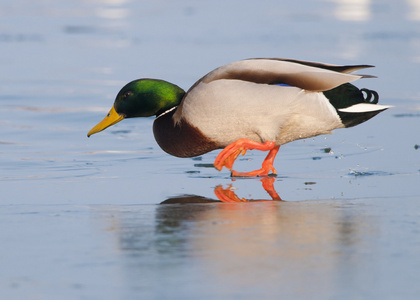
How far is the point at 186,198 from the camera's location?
4.69 m

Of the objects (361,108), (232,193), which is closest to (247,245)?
(232,193)

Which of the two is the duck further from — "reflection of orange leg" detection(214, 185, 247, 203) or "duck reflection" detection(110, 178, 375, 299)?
"duck reflection" detection(110, 178, 375, 299)

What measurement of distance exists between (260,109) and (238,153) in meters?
0.34

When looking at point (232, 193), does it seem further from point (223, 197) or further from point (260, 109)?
point (260, 109)

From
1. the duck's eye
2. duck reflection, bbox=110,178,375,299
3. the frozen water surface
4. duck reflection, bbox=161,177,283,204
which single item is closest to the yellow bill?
the duck's eye

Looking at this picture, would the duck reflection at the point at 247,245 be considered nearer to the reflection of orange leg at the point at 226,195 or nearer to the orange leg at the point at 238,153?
the reflection of orange leg at the point at 226,195

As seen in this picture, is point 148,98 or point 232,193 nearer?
point 232,193

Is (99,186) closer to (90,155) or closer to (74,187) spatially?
(74,187)

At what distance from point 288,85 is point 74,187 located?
4.83ft

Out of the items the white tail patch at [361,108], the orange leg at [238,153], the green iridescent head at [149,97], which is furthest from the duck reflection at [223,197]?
the green iridescent head at [149,97]

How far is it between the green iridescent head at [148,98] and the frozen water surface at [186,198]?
39 centimetres

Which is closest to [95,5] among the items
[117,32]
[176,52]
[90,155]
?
[117,32]

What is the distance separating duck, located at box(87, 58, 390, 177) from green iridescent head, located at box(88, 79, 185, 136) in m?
0.11

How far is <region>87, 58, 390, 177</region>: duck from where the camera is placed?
17.0 feet
